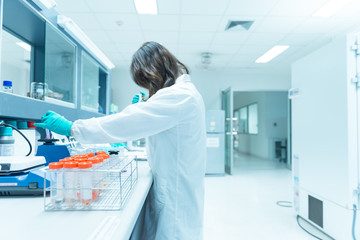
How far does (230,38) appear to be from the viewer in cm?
351

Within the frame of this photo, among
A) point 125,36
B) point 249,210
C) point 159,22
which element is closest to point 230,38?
point 159,22

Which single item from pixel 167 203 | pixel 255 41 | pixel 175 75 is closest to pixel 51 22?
pixel 175 75

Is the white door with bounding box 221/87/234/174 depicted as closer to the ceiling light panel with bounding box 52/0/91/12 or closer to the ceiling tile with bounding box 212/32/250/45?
the ceiling tile with bounding box 212/32/250/45

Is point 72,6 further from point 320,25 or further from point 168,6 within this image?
point 320,25

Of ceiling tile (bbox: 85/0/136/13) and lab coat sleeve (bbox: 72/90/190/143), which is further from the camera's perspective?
ceiling tile (bbox: 85/0/136/13)

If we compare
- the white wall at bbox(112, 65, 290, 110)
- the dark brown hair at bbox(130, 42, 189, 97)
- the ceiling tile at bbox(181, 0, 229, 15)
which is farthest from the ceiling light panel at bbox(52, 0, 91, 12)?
the white wall at bbox(112, 65, 290, 110)

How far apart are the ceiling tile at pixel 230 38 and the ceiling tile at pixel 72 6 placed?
1.79 meters

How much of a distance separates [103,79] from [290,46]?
3.11m

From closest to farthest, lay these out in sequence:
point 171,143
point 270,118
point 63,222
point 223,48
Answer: point 63,222 → point 171,143 → point 223,48 → point 270,118

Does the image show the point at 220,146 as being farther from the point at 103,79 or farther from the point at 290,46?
the point at 103,79

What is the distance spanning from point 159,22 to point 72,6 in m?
1.04

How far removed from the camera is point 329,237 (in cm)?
187

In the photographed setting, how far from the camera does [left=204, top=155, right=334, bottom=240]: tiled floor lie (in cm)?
200

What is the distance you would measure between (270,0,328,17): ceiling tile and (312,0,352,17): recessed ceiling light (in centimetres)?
8
